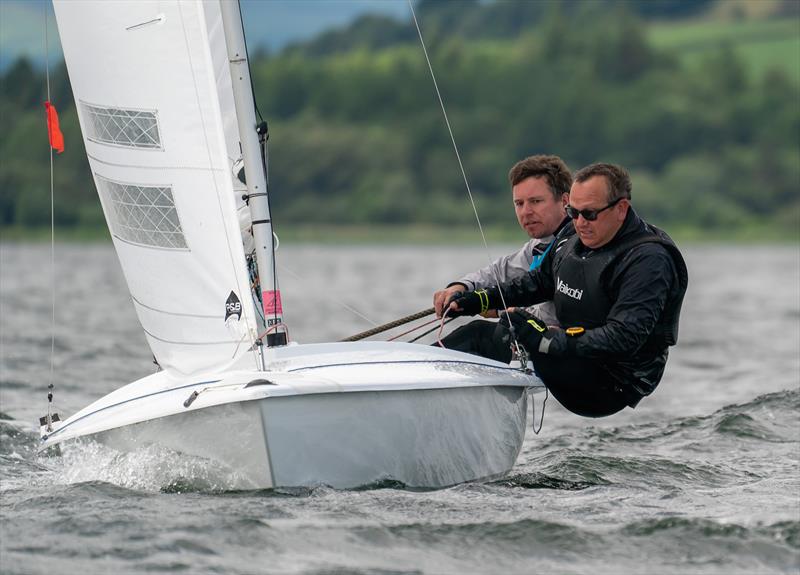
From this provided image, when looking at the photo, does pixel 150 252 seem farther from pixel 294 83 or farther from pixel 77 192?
pixel 294 83

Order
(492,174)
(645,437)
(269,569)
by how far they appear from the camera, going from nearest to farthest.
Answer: (269,569) → (645,437) → (492,174)

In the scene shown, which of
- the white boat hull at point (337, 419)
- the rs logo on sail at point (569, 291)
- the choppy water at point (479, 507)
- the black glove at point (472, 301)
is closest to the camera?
the choppy water at point (479, 507)

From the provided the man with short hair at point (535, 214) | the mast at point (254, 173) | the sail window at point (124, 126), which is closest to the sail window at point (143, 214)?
the sail window at point (124, 126)

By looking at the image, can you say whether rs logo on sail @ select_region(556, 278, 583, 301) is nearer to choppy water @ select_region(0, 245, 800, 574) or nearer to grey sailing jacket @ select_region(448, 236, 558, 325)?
grey sailing jacket @ select_region(448, 236, 558, 325)

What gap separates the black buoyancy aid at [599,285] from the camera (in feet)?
18.2

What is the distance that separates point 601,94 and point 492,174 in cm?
1325

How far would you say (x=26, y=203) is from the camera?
44.5 meters

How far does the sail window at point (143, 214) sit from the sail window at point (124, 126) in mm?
177

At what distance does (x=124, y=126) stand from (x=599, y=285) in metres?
2.04


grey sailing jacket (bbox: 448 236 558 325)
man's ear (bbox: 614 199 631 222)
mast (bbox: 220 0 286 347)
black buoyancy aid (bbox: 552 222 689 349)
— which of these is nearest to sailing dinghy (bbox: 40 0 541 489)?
mast (bbox: 220 0 286 347)

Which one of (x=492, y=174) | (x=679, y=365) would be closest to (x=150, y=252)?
(x=679, y=365)

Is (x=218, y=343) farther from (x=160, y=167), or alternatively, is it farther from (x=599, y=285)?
(x=599, y=285)

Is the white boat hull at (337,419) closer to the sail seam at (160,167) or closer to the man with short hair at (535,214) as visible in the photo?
the man with short hair at (535,214)

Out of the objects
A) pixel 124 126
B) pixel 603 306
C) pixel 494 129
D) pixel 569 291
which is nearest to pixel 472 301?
pixel 569 291
